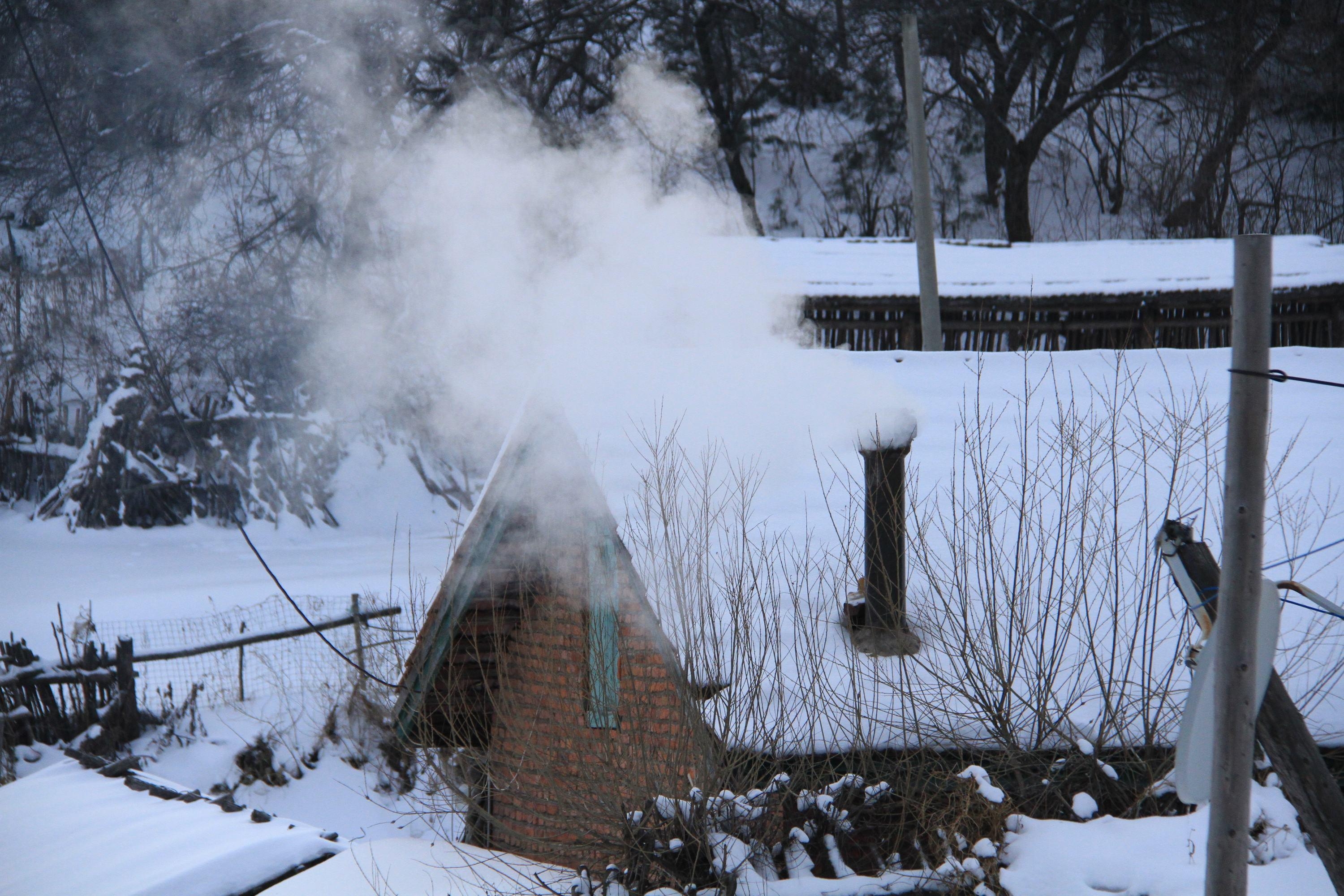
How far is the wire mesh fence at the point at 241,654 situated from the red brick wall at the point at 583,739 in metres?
5.94

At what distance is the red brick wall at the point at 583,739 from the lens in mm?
4785

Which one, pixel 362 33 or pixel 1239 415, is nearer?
pixel 1239 415

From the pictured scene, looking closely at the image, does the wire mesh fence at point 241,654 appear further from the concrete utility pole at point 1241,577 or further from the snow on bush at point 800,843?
the concrete utility pole at point 1241,577

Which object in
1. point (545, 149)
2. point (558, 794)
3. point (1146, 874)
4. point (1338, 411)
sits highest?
point (545, 149)

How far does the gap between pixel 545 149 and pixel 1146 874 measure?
1844 centimetres

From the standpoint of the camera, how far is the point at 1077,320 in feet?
43.6

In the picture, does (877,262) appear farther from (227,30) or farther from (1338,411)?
(227,30)

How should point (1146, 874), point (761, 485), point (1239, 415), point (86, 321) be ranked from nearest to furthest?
point (1239, 415)
point (1146, 874)
point (761, 485)
point (86, 321)

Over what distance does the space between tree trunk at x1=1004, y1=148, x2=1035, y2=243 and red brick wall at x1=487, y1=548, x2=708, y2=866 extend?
63.4 ft

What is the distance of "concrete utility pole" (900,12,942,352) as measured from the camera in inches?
376

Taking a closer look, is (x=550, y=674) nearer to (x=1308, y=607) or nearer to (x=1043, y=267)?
(x=1308, y=607)

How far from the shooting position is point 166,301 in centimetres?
2048

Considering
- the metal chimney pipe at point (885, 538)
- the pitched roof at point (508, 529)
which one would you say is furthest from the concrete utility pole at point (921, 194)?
the pitched roof at point (508, 529)

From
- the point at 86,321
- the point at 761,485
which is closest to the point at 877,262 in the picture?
the point at 761,485
